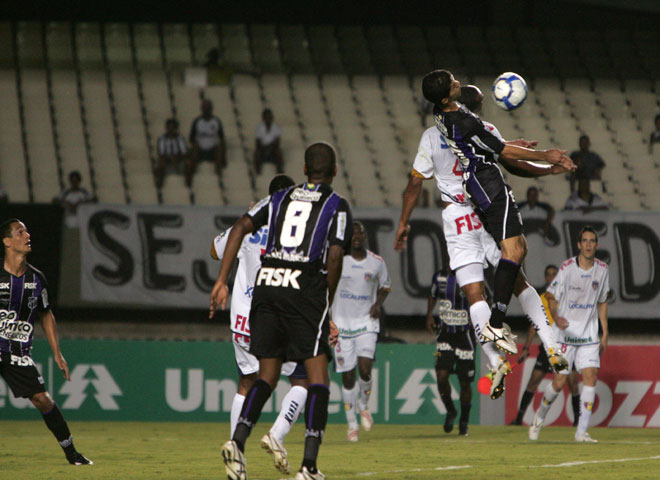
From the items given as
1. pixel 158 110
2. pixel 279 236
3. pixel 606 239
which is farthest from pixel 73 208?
pixel 279 236

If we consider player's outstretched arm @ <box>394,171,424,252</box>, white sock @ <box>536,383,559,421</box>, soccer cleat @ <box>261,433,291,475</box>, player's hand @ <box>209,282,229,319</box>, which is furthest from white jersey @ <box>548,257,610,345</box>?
player's hand @ <box>209,282,229,319</box>

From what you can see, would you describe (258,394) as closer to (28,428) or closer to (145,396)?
(28,428)

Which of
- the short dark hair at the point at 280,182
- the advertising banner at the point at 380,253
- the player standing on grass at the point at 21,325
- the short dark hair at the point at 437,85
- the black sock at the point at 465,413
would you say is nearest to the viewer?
the short dark hair at the point at 437,85

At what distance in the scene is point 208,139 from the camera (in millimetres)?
20953

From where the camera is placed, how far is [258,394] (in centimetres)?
721

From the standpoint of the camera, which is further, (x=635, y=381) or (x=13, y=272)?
(x=635, y=381)

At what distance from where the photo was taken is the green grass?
28.1 feet

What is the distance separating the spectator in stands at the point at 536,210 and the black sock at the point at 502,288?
28.8 ft

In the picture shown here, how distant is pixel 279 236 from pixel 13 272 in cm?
365

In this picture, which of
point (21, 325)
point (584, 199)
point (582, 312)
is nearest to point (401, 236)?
point (21, 325)

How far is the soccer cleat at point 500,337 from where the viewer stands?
841cm

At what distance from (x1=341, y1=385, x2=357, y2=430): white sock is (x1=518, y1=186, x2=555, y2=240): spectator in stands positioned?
15.6 ft

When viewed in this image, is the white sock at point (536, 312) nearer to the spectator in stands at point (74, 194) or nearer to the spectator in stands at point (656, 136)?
the spectator in stands at point (74, 194)

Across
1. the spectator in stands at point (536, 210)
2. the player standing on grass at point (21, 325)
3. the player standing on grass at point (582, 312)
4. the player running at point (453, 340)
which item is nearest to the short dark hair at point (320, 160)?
the player standing on grass at point (21, 325)
